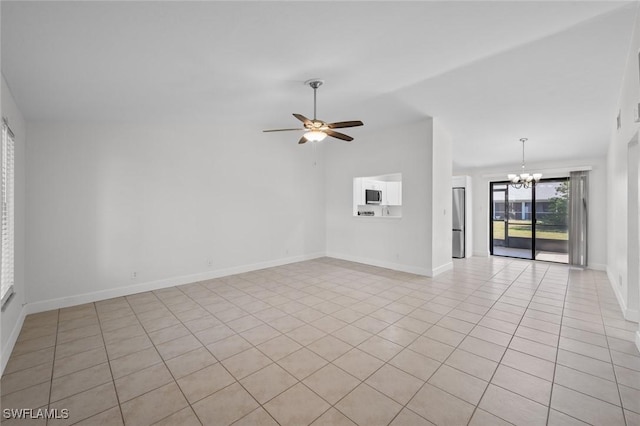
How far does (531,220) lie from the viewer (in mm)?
7500

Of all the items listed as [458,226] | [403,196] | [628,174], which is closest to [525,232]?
[458,226]

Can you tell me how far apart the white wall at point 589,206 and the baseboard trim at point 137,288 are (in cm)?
585

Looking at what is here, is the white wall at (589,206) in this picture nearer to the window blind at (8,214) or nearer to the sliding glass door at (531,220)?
the sliding glass door at (531,220)

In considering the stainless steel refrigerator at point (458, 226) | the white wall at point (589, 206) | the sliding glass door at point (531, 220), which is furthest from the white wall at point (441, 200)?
the sliding glass door at point (531, 220)

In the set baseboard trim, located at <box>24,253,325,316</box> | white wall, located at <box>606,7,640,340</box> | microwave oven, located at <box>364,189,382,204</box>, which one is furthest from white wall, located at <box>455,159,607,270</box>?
baseboard trim, located at <box>24,253,325,316</box>

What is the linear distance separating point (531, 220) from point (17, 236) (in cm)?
1031

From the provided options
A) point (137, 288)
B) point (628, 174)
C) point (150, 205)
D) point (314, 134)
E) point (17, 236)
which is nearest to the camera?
point (17, 236)

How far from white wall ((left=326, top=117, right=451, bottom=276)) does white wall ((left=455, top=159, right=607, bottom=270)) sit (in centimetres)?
286

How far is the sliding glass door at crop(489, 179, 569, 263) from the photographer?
7336 millimetres

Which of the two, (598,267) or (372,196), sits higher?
(372,196)

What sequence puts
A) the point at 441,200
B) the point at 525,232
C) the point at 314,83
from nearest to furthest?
the point at 314,83 < the point at 441,200 < the point at 525,232

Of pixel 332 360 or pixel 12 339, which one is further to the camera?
pixel 12 339

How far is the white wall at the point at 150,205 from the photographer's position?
12.0 ft

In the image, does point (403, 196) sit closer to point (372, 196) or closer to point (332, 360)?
point (372, 196)
